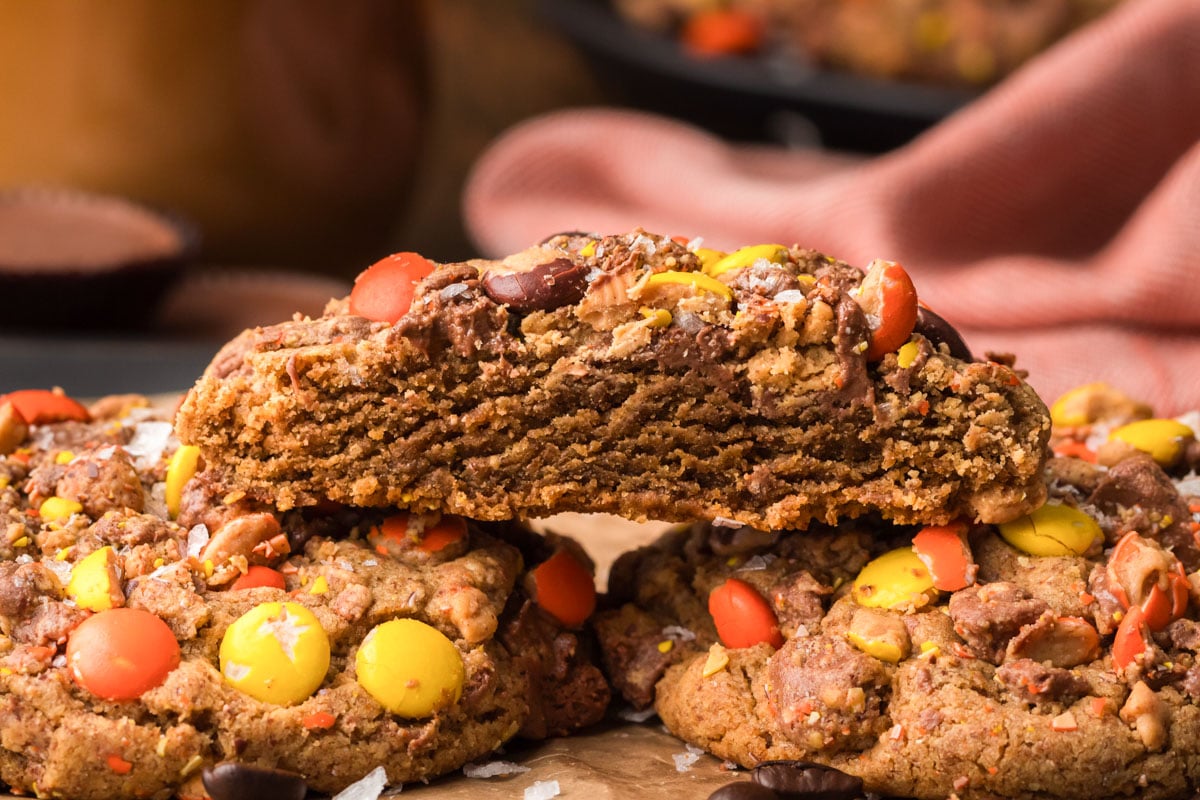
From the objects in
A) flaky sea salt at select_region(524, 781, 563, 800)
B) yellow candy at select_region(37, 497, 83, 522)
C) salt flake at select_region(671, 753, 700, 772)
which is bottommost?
flaky sea salt at select_region(524, 781, 563, 800)

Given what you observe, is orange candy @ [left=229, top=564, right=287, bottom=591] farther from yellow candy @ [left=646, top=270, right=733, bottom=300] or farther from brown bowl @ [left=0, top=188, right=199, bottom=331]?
brown bowl @ [left=0, top=188, right=199, bottom=331]

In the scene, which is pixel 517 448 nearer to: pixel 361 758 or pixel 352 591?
pixel 352 591

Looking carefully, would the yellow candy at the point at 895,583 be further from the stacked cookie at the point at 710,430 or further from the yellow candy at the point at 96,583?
the yellow candy at the point at 96,583

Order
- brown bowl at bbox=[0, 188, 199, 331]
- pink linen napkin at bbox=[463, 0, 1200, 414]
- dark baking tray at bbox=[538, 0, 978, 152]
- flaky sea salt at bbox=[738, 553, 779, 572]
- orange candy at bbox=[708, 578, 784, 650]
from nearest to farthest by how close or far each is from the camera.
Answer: orange candy at bbox=[708, 578, 784, 650] < flaky sea salt at bbox=[738, 553, 779, 572] < pink linen napkin at bbox=[463, 0, 1200, 414] < brown bowl at bbox=[0, 188, 199, 331] < dark baking tray at bbox=[538, 0, 978, 152]

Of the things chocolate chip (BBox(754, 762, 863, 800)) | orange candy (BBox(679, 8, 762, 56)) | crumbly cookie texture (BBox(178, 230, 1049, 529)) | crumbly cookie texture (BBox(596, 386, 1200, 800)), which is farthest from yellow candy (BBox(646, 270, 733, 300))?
orange candy (BBox(679, 8, 762, 56))

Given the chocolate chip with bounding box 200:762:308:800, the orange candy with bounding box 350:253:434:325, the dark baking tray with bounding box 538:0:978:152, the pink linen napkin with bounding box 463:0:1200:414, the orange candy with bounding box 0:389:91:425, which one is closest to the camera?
the chocolate chip with bounding box 200:762:308:800

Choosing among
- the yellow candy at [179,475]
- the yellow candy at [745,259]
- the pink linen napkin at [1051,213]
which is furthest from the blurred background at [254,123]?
the yellow candy at [745,259]
